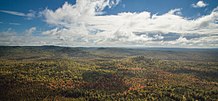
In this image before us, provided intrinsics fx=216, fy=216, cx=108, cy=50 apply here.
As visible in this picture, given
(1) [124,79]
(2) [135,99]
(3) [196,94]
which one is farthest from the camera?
(1) [124,79]

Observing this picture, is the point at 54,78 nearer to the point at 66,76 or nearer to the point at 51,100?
the point at 66,76

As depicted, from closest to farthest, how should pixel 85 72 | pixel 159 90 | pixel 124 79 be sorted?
pixel 159 90 < pixel 124 79 < pixel 85 72

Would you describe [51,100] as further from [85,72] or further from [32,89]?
[85,72]

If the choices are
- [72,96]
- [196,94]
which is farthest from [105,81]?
[196,94]

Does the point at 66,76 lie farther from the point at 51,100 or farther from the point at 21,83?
the point at 51,100

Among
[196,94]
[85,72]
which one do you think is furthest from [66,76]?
[196,94]

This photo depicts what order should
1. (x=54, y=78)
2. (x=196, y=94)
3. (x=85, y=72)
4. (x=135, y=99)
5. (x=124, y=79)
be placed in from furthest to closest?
(x=85, y=72) → (x=124, y=79) → (x=54, y=78) → (x=196, y=94) → (x=135, y=99)

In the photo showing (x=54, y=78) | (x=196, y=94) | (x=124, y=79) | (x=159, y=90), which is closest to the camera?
(x=196, y=94)

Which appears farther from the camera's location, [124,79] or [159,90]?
[124,79]

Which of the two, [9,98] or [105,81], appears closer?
[9,98]
